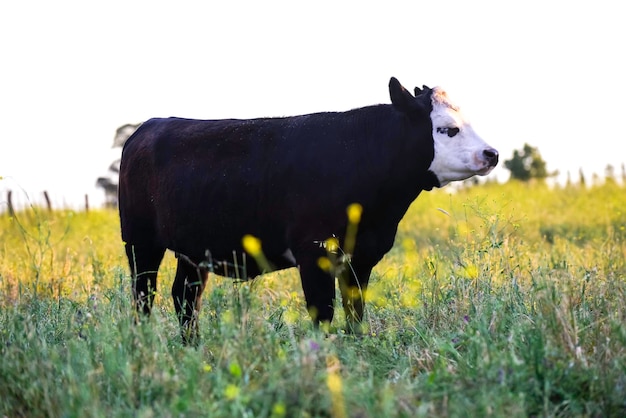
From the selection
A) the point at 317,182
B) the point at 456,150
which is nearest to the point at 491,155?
the point at 456,150

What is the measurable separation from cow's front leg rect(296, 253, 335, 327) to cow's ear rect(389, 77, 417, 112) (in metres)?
1.22

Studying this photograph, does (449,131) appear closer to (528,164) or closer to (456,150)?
(456,150)

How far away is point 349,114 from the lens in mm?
5902

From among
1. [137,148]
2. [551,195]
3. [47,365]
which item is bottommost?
[551,195]

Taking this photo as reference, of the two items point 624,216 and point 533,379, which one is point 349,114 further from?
point 624,216

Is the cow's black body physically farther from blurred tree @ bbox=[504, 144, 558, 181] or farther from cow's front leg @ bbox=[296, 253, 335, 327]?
blurred tree @ bbox=[504, 144, 558, 181]

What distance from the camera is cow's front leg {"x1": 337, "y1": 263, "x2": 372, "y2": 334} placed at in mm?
5723

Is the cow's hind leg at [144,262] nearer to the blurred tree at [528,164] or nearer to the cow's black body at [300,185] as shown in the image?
the cow's black body at [300,185]

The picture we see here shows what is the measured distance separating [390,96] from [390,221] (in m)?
0.88

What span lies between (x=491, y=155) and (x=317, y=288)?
1489mm

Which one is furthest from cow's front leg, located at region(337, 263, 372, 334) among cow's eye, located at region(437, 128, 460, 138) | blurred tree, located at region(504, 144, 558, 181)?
blurred tree, located at region(504, 144, 558, 181)

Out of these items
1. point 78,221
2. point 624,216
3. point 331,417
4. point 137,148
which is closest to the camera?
point 331,417

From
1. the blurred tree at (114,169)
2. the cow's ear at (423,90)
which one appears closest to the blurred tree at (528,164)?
the blurred tree at (114,169)

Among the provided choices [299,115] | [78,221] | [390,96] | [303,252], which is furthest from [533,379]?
[78,221]
